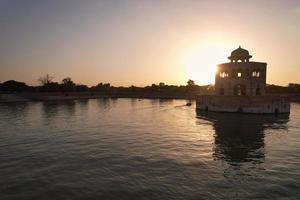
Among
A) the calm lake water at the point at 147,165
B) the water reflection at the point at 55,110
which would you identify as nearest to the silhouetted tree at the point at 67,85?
the water reflection at the point at 55,110

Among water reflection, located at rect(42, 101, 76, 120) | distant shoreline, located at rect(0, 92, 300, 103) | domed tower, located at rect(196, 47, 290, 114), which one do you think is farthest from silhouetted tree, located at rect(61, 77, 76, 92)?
domed tower, located at rect(196, 47, 290, 114)

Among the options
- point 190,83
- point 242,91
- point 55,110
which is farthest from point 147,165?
point 190,83

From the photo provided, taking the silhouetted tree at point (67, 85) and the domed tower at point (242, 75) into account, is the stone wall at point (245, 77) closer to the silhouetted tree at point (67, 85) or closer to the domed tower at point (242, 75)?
the domed tower at point (242, 75)

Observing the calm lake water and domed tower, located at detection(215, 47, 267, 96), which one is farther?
domed tower, located at detection(215, 47, 267, 96)

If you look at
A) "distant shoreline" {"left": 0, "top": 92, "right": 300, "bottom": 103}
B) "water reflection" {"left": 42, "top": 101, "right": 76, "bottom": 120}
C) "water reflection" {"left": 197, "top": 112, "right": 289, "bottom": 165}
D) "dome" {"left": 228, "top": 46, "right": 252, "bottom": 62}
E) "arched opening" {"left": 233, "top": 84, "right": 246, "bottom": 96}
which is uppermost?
"dome" {"left": 228, "top": 46, "right": 252, "bottom": 62}

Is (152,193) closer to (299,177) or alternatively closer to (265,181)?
(265,181)

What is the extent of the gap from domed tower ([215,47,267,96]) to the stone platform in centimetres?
443

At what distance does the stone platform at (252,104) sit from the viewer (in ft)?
175

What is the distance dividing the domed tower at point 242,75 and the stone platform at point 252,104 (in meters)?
4.43

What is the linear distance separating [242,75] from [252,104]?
7938 millimetres

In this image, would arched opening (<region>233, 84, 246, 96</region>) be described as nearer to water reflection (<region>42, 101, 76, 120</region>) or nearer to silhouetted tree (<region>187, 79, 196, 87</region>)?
water reflection (<region>42, 101, 76, 120</region>)

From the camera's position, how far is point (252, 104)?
5366 cm

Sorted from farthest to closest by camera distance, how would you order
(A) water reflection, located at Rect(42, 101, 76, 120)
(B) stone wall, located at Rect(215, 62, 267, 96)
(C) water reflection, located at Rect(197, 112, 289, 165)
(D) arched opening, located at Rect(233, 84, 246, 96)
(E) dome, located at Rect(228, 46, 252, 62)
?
(D) arched opening, located at Rect(233, 84, 246, 96) → (E) dome, located at Rect(228, 46, 252, 62) → (B) stone wall, located at Rect(215, 62, 267, 96) → (A) water reflection, located at Rect(42, 101, 76, 120) → (C) water reflection, located at Rect(197, 112, 289, 165)

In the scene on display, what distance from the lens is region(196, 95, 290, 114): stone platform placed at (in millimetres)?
53469
